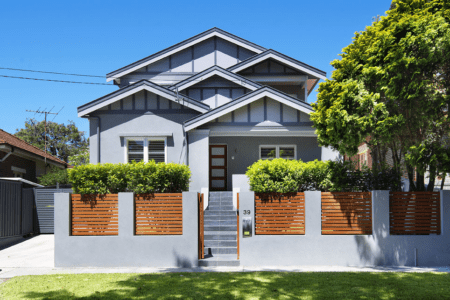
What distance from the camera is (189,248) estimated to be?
32.8 feet

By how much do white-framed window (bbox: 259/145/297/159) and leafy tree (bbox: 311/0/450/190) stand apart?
7.42 metres

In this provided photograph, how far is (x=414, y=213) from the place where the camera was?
9969 millimetres

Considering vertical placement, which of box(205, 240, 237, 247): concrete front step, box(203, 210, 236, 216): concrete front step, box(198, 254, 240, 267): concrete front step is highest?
box(203, 210, 236, 216): concrete front step

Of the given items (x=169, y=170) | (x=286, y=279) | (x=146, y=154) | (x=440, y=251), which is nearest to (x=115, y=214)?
(x=169, y=170)

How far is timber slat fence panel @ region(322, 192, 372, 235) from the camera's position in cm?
1000

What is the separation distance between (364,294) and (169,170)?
564 centimetres

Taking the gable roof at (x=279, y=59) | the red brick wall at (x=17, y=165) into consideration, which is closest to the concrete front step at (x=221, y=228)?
the gable roof at (x=279, y=59)

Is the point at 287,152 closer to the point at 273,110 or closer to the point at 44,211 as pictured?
the point at 273,110

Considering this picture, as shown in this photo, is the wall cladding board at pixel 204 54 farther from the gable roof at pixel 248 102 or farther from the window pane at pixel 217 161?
the gable roof at pixel 248 102

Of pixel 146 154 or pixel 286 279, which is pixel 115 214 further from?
pixel 146 154

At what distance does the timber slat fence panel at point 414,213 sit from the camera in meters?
9.93

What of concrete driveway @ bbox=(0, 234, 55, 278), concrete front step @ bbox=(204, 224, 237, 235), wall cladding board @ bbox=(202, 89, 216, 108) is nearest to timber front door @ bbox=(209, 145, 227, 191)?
wall cladding board @ bbox=(202, 89, 216, 108)

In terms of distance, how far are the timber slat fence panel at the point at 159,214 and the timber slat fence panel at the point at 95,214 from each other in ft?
2.01

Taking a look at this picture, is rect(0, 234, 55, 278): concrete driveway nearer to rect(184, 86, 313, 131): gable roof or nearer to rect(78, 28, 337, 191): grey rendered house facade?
rect(78, 28, 337, 191): grey rendered house facade
